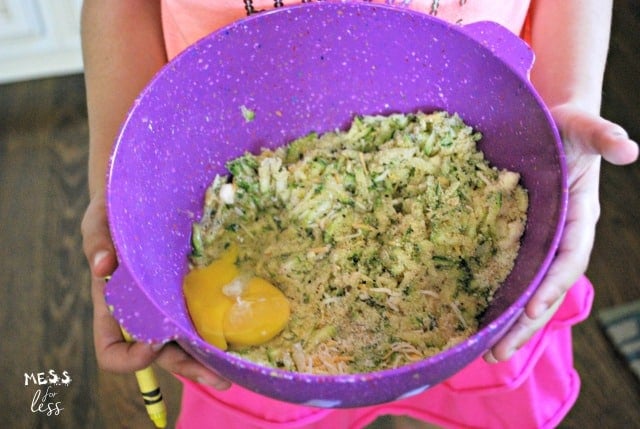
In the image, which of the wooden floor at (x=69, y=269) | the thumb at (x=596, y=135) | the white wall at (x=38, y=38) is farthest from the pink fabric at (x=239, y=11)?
the white wall at (x=38, y=38)

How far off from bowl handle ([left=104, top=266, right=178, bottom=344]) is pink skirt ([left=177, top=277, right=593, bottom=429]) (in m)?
0.33

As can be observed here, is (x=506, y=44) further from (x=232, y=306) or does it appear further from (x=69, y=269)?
(x=69, y=269)

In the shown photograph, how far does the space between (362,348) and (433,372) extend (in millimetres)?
169

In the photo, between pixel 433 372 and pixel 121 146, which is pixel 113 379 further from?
pixel 433 372

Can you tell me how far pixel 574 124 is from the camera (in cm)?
71

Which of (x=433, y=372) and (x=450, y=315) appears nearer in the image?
(x=433, y=372)

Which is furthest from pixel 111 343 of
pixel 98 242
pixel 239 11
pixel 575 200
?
pixel 575 200

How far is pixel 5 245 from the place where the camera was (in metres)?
1.72

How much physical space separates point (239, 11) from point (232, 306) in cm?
38

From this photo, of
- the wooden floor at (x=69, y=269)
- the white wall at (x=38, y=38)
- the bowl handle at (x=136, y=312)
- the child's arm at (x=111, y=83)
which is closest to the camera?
the bowl handle at (x=136, y=312)

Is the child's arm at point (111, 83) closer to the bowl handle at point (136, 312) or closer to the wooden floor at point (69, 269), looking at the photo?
the bowl handle at point (136, 312)

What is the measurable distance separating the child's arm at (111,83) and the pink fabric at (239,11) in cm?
7

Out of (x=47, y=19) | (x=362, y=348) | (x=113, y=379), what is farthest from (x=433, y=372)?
(x=47, y=19)

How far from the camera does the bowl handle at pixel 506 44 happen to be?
0.80m
